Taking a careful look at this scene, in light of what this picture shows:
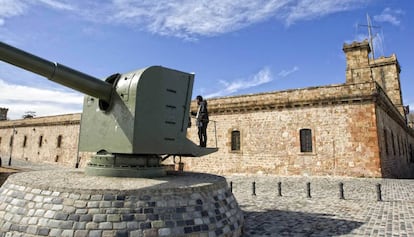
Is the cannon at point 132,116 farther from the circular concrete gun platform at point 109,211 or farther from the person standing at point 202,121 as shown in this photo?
the circular concrete gun platform at point 109,211

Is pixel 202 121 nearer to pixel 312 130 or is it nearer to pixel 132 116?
pixel 132 116

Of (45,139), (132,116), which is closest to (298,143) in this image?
(132,116)

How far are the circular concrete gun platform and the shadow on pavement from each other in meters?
0.90

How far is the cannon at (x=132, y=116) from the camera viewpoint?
200 inches

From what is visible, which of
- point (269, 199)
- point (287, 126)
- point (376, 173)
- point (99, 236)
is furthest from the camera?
point (287, 126)

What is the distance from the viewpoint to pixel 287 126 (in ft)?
52.5

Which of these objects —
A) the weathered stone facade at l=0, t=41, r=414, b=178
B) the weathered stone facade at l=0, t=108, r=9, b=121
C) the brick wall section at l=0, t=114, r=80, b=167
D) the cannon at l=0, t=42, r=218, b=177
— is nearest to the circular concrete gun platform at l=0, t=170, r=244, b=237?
the cannon at l=0, t=42, r=218, b=177

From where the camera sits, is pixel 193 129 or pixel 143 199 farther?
pixel 193 129

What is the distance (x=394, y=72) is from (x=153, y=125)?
33.0m

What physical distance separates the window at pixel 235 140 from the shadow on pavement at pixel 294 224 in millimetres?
10906

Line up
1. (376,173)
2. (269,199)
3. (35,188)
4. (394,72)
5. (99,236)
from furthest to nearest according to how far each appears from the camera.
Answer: (394,72)
(376,173)
(269,199)
(35,188)
(99,236)

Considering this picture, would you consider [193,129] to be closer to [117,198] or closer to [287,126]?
[287,126]

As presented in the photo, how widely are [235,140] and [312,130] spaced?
4728 millimetres

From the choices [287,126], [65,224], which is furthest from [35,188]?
[287,126]
